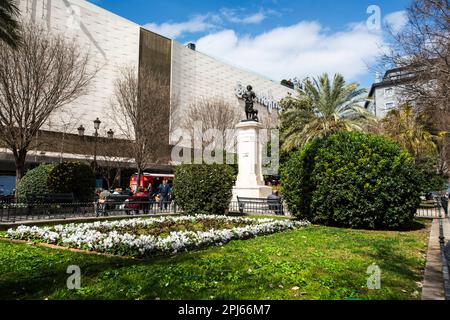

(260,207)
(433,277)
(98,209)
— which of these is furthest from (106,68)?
(433,277)

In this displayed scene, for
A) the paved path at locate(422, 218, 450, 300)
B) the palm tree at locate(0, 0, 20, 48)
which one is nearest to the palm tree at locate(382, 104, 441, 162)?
the paved path at locate(422, 218, 450, 300)

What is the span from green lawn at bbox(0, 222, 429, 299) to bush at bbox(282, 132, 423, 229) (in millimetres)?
3385

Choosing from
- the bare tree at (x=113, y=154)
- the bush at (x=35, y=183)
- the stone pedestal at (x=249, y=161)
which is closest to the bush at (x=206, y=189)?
the stone pedestal at (x=249, y=161)

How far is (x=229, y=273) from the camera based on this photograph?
5.36 m

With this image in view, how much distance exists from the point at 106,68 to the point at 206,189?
2870 cm

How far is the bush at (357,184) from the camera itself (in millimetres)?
11570

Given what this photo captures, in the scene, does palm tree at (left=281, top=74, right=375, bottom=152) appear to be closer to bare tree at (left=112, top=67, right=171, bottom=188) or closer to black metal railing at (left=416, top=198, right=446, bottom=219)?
black metal railing at (left=416, top=198, right=446, bottom=219)

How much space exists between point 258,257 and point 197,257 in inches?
46.3

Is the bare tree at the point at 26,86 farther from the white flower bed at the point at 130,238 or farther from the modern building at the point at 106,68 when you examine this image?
the white flower bed at the point at 130,238

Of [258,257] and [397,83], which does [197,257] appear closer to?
[258,257]

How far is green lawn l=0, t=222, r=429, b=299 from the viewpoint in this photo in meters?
4.48

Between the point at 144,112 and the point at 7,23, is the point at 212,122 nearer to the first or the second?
the point at 144,112
